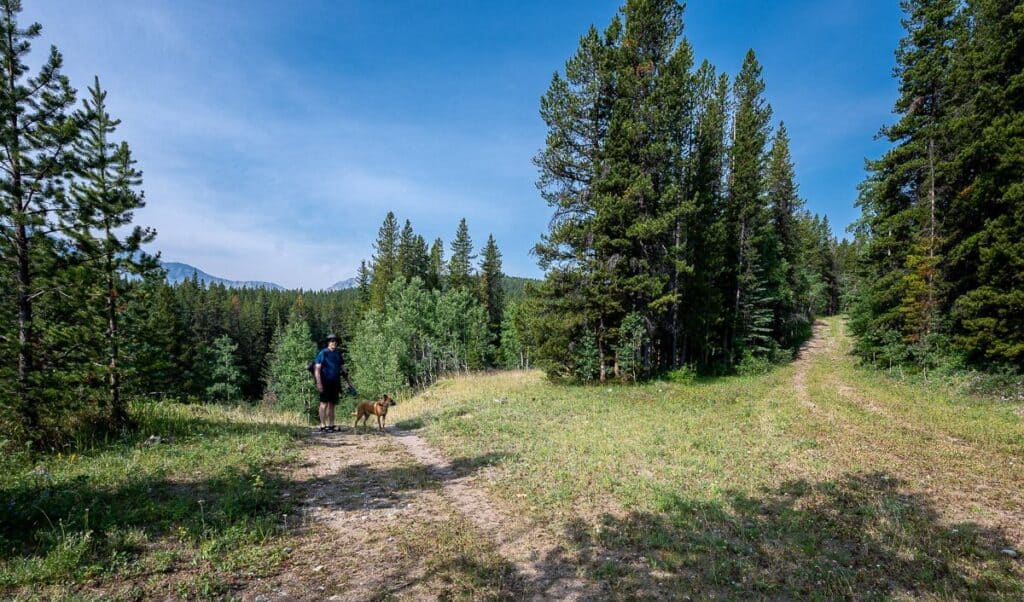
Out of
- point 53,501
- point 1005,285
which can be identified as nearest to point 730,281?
point 1005,285

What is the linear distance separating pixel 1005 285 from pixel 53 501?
88.7 feet

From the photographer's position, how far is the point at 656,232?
664 inches

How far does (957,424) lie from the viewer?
10.9 m

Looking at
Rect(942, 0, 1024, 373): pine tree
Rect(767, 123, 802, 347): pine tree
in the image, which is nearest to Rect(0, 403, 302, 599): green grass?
Rect(942, 0, 1024, 373): pine tree

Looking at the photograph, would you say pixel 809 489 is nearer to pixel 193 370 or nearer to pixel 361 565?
pixel 361 565

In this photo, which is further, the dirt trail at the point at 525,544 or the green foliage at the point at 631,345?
the green foliage at the point at 631,345

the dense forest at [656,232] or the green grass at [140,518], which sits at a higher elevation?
the dense forest at [656,232]

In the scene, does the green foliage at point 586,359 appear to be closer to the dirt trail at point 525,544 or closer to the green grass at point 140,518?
the dirt trail at point 525,544

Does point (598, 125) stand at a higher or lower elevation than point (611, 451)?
higher

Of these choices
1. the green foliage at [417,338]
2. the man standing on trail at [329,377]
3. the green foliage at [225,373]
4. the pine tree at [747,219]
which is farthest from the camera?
the green foliage at [225,373]

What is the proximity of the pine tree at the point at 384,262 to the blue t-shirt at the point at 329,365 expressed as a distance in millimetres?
39042

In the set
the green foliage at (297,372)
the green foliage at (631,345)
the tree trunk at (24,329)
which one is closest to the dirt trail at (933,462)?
the green foliage at (631,345)

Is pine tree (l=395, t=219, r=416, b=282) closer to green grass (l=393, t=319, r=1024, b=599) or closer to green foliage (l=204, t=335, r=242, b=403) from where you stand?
green foliage (l=204, t=335, r=242, b=403)

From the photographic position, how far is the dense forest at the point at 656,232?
24.3 ft
